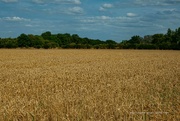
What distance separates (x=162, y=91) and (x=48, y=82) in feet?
13.0

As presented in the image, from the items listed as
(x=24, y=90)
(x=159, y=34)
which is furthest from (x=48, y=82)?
(x=159, y=34)

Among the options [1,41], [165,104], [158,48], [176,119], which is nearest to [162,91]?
[165,104]

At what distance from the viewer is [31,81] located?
10852 millimetres

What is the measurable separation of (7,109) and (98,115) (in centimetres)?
188

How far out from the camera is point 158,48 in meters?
77.1

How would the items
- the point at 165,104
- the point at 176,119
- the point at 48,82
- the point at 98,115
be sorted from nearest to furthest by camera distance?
1. the point at 176,119
2. the point at 98,115
3. the point at 165,104
4. the point at 48,82

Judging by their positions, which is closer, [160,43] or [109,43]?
[160,43]

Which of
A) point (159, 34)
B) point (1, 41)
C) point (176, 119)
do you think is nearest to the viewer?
point (176, 119)

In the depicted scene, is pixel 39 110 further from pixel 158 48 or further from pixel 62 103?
pixel 158 48

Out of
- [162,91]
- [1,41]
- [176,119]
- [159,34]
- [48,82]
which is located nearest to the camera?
[176,119]

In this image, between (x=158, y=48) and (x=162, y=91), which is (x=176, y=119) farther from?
(x=158, y=48)

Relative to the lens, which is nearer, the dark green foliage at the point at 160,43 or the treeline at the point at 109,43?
the dark green foliage at the point at 160,43

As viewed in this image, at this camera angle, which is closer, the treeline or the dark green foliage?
the dark green foliage

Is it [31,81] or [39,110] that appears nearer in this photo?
[39,110]
